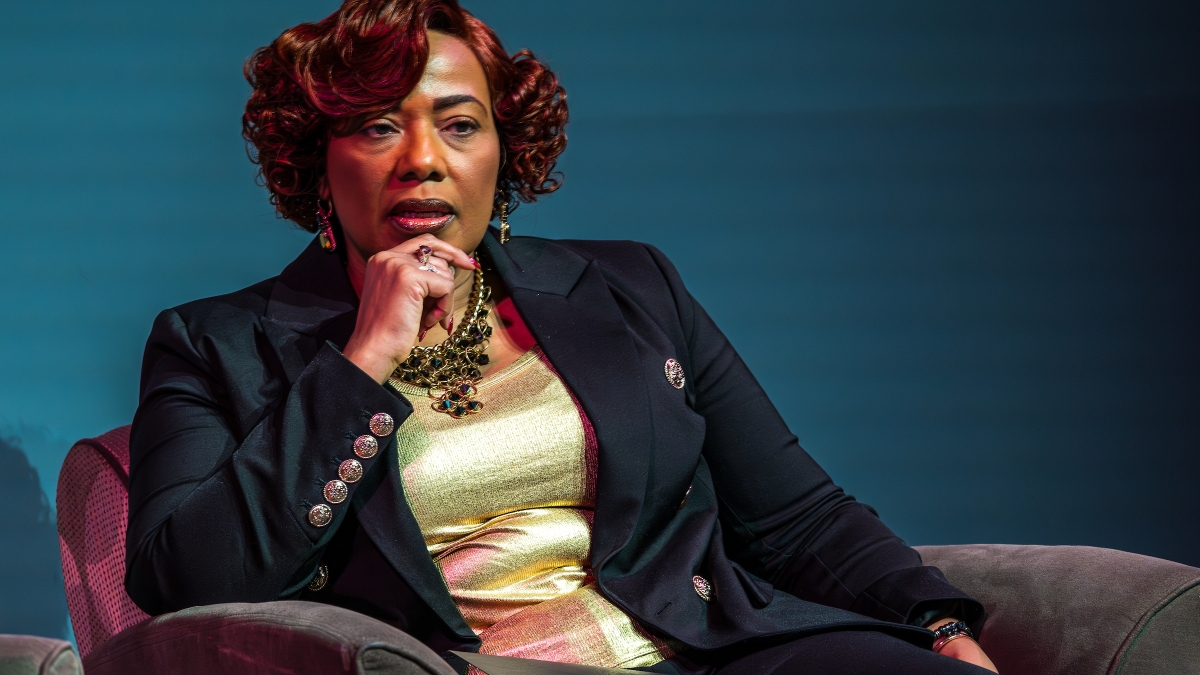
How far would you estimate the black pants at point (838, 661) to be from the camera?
4.43ft

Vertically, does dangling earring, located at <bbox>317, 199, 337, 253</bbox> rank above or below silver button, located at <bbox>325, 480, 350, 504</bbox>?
above

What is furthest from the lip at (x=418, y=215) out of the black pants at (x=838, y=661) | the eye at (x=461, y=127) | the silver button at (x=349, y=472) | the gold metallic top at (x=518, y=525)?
the black pants at (x=838, y=661)

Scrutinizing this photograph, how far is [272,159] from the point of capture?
1.67 m

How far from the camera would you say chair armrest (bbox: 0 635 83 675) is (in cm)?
105

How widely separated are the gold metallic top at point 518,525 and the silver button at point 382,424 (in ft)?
0.31

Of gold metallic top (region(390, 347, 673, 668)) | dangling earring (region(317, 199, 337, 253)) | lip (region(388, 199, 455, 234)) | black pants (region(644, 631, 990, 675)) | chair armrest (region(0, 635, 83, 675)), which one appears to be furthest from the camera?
dangling earring (region(317, 199, 337, 253))

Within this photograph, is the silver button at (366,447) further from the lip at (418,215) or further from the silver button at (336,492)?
the lip at (418,215)

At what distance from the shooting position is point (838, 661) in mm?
1396

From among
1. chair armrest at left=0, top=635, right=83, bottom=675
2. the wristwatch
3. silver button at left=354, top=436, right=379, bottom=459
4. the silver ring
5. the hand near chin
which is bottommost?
the hand near chin

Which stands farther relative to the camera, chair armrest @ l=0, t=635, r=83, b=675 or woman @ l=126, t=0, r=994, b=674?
woman @ l=126, t=0, r=994, b=674

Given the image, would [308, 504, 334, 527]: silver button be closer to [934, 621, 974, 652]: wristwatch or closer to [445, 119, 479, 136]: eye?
[445, 119, 479, 136]: eye

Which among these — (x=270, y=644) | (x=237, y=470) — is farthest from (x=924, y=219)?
(x=270, y=644)

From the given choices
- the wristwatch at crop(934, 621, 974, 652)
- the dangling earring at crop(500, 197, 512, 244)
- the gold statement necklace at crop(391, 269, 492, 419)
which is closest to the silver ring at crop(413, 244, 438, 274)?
the gold statement necklace at crop(391, 269, 492, 419)

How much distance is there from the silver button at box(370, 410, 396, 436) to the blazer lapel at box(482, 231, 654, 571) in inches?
10.4
